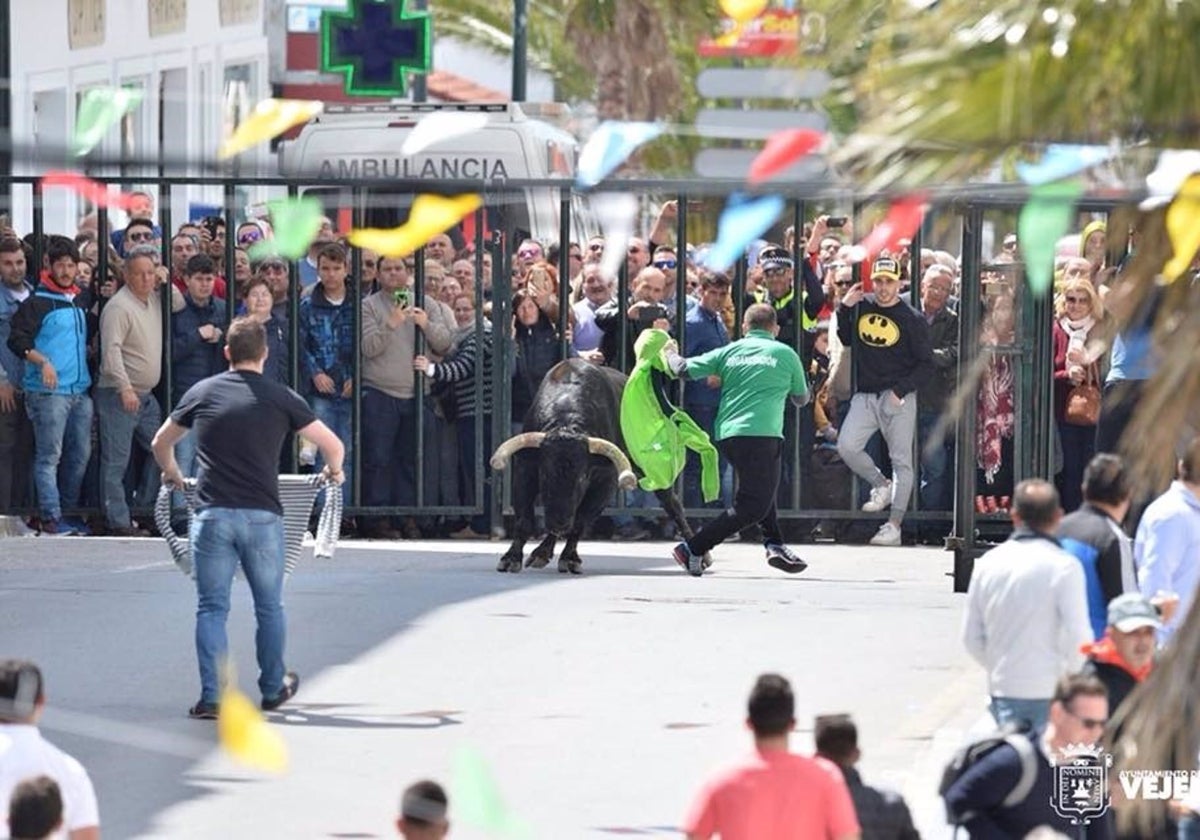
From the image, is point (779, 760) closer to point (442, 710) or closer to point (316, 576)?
point (442, 710)

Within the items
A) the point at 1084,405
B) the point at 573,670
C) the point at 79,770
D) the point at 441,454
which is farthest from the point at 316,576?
the point at 79,770

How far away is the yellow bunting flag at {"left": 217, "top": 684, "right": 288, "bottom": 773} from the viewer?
921cm

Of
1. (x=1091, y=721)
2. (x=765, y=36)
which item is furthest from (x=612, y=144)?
(x=1091, y=721)

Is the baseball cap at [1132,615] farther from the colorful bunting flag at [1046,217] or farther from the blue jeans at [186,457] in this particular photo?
the blue jeans at [186,457]

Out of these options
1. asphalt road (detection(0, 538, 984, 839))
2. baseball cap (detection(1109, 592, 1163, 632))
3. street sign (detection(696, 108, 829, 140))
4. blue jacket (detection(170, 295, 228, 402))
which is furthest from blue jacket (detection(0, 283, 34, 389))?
street sign (detection(696, 108, 829, 140))

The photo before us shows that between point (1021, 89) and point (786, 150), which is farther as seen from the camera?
point (786, 150)

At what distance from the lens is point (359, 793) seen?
28.4 feet

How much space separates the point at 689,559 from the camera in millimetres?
13742

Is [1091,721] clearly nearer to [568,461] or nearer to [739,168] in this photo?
[739,168]

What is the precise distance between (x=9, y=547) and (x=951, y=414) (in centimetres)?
1146

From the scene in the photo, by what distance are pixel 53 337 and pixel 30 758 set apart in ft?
27.6

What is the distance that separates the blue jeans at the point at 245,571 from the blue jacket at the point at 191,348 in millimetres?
5118

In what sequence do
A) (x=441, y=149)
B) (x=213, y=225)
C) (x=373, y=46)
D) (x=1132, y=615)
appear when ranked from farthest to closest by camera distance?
(x=373, y=46) → (x=441, y=149) → (x=213, y=225) → (x=1132, y=615)

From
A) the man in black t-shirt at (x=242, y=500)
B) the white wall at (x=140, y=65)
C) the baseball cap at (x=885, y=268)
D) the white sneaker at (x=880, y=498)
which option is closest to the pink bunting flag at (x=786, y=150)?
the man in black t-shirt at (x=242, y=500)
